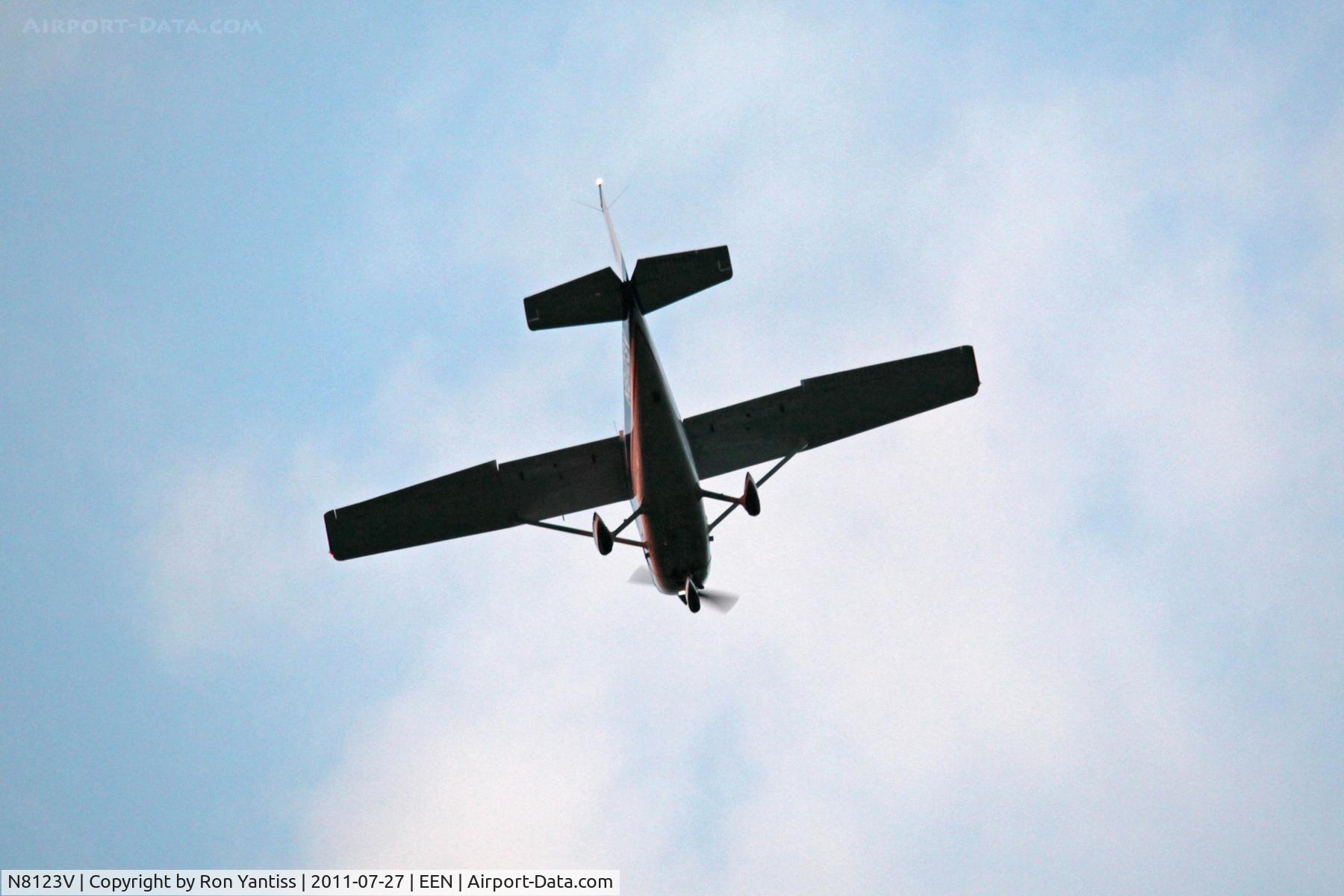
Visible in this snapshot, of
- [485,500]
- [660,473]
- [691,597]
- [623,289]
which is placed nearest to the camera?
[660,473]

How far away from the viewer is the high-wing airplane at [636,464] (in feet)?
67.9

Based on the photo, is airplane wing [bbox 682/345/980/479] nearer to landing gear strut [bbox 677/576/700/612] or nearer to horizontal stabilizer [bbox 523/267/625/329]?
landing gear strut [bbox 677/576/700/612]

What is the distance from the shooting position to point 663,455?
63.4 ft

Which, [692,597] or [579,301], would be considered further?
[692,597]

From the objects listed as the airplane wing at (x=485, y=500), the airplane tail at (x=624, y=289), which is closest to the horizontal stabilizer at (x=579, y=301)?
the airplane tail at (x=624, y=289)

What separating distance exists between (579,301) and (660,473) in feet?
12.1

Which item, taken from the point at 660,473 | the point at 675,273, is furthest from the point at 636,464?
the point at 675,273

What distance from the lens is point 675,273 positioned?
68.2 feet

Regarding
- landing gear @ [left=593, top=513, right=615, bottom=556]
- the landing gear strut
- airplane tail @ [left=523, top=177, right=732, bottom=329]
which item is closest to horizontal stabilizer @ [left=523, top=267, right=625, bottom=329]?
airplane tail @ [left=523, top=177, right=732, bottom=329]

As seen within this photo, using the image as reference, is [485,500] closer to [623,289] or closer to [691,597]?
[691,597]

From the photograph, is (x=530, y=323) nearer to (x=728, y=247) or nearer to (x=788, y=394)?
(x=728, y=247)

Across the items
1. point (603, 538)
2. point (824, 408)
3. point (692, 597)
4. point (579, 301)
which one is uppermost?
point (579, 301)

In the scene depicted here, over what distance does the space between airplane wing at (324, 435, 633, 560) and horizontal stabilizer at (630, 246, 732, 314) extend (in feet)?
10.4

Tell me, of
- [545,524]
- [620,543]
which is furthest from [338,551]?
[620,543]
